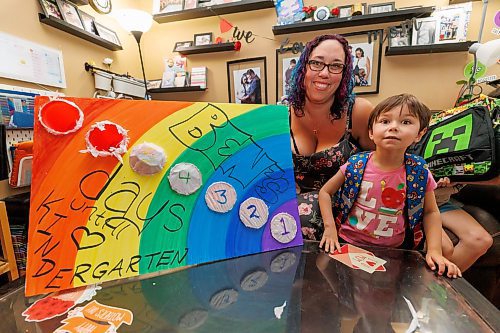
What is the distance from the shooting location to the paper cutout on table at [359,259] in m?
0.55

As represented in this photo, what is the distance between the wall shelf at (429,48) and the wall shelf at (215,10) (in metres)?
1.08

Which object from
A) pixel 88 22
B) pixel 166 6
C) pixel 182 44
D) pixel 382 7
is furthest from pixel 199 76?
pixel 382 7

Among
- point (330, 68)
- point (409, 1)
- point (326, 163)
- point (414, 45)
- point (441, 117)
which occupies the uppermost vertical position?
point (409, 1)

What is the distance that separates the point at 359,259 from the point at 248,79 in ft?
6.74

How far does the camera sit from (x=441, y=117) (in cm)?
114

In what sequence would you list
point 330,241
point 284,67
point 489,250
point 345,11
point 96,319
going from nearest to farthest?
point 96,319, point 330,241, point 489,250, point 345,11, point 284,67

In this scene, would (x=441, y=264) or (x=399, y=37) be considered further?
(x=399, y=37)

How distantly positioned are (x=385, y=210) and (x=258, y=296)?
0.50m

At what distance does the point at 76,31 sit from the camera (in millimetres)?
1806

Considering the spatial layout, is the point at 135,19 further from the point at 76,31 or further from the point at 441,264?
the point at 441,264

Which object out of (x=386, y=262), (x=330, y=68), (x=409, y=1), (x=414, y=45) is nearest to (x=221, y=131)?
(x=386, y=262)

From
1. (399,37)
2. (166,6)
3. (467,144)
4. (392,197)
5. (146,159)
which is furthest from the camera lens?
(166,6)

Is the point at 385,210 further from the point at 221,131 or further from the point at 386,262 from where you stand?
the point at 221,131

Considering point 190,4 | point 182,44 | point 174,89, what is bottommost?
point 174,89
